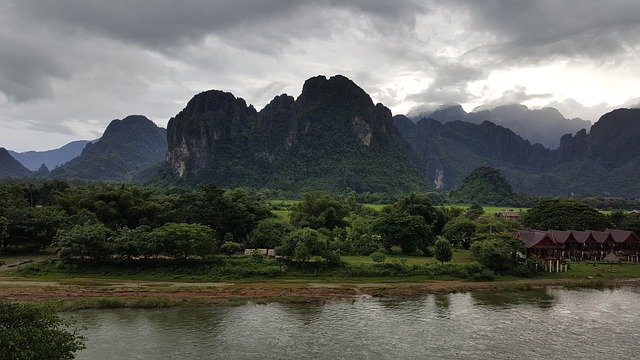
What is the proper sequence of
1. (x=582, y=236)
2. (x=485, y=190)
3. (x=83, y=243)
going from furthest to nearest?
(x=485, y=190), (x=582, y=236), (x=83, y=243)

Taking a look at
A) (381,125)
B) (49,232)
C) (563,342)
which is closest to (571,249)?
(563,342)

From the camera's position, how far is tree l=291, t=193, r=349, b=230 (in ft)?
185

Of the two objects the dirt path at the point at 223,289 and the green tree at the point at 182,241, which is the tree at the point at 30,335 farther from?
the green tree at the point at 182,241

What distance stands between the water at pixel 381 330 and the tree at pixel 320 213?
24206 mm

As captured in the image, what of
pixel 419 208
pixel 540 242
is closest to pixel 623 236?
pixel 540 242

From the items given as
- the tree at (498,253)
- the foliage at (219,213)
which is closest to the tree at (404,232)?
the tree at (498,253)

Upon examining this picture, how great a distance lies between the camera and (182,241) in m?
36.5

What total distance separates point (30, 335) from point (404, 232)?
124 feet

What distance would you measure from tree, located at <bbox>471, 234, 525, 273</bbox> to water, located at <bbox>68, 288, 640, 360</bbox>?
6306 mm

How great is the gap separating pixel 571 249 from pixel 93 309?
145 ft

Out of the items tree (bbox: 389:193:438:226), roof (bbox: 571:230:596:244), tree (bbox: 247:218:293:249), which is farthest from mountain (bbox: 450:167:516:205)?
tree (bbox: 247:218:293:249)

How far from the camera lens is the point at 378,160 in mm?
158500

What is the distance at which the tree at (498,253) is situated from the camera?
39.5m

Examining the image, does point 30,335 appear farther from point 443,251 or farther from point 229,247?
point 443,251
